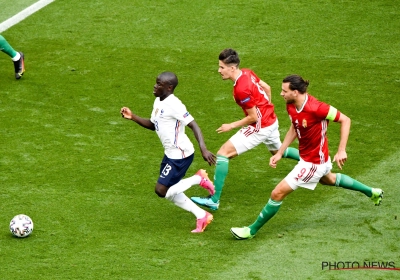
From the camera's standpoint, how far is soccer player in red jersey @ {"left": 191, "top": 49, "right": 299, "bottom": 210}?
9945 mm

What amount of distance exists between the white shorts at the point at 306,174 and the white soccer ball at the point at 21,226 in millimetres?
2940

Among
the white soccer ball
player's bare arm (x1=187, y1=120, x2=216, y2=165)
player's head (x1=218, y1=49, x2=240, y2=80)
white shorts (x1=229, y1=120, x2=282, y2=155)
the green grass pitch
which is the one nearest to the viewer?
the green grass pitch

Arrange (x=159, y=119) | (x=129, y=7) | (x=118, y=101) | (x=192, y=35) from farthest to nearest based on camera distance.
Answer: (x=129, y=7) → (x=192, y=35) → (x=118, y=101) → (x=159, y=119)

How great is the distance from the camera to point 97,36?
1599cm

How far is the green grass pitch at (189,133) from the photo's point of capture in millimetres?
8844

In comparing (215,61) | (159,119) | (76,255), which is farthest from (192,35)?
(76,255)

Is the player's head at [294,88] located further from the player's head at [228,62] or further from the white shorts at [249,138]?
the white shorts at [249,138]

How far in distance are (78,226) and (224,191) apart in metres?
2.12

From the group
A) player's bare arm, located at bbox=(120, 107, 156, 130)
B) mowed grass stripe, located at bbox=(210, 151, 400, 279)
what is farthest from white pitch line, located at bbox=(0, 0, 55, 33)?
mowed grass stripe, located at bbox=(210, 151, 400, 279)

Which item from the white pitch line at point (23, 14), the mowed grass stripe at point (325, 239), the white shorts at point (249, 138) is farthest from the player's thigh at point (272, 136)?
the white pitch line at point (23, 14)

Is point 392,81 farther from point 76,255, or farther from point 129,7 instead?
point 76,255

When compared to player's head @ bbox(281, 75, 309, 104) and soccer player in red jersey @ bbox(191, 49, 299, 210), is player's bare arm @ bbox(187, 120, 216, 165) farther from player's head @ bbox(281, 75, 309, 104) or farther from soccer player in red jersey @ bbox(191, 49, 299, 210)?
player's head @ bbox(281, 75, 309, 104)

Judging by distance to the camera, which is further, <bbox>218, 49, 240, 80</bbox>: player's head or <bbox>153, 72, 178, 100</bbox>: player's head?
<bbox>218, 49, 240, 80</bbox>: player's head

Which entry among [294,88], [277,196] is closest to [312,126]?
[294,88]
